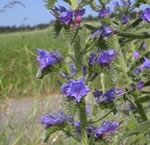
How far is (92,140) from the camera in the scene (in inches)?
50.7

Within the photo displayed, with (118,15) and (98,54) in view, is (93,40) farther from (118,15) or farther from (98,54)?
(118,15)

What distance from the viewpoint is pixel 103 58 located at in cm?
128

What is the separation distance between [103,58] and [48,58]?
0.22 m

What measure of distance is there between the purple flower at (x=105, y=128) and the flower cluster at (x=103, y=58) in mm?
243

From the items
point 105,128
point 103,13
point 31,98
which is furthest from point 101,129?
point 31,98

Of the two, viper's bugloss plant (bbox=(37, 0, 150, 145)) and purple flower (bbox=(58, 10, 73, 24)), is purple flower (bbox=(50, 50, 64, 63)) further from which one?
purple flower (bbox=(58, 10, 73, 24))

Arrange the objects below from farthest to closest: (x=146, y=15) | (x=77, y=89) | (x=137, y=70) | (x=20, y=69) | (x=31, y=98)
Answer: (x=20, y=69) < (x=31, y=98) < (x=137, y=70) < (x=146, y=15) < (x=77, y=89)

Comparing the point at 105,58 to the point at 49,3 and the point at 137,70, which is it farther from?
the point at 137,70

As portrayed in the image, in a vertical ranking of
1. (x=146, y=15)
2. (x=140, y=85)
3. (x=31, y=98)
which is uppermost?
(x=31, y=98)

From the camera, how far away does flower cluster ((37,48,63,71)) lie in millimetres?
1284

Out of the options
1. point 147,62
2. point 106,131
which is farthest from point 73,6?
point 147,62

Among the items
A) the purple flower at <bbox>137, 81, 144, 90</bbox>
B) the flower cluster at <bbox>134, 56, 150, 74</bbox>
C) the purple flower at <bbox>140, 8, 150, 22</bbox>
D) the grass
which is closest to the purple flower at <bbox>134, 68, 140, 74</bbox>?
the flower cluster at <bbox>134, 56, 150, 74</bbox>

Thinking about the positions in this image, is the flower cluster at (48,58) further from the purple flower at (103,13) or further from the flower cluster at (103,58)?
the purple flower at (103,13)

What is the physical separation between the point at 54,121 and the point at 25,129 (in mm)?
1524
